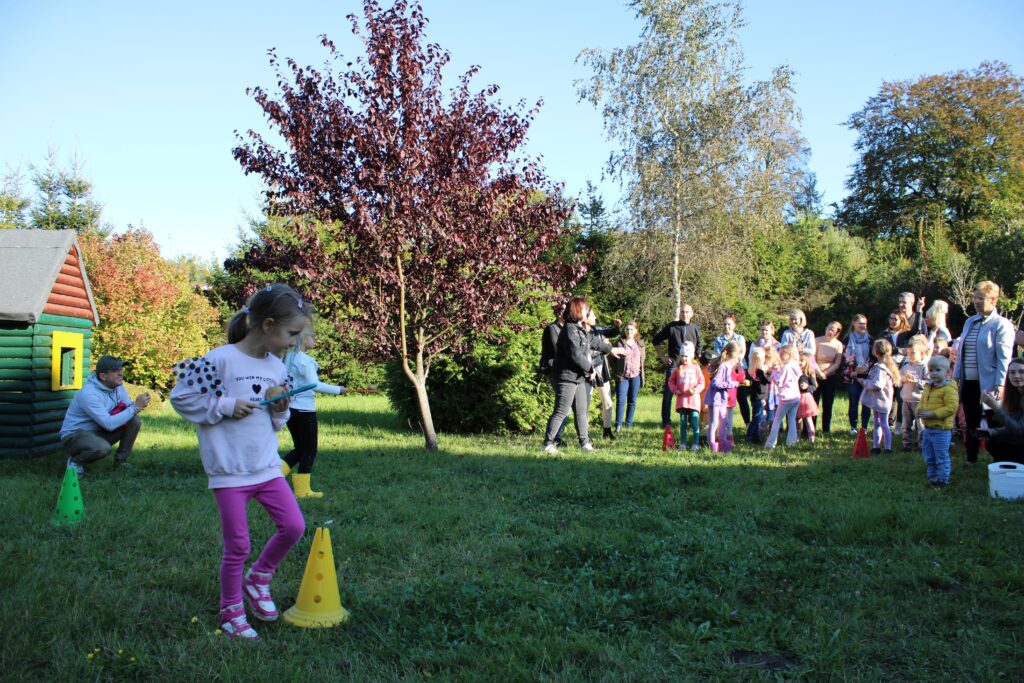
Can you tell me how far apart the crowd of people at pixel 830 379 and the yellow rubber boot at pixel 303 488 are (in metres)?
3.72

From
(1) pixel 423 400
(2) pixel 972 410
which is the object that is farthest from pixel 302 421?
(2) pixel 972 410

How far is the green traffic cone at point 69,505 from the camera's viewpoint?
5887 millimetres

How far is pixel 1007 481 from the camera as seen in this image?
6.73 m

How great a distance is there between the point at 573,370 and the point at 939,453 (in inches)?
170

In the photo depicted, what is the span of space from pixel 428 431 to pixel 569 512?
13.4ft

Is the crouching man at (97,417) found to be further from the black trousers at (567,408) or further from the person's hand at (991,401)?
the person's hand at (991,401)

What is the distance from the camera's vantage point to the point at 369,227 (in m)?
9.22

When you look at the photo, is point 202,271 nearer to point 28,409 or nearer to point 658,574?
point 28,409

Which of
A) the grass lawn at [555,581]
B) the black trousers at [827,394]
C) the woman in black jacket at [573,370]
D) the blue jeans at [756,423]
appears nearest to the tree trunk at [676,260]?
the black trousers at [827,394]

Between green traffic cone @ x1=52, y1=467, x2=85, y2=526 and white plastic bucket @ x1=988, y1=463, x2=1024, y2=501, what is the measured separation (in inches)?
301

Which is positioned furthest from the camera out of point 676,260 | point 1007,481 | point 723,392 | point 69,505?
point 676,260

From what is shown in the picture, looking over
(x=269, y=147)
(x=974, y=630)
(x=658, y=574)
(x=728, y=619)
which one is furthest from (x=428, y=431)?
(x=974, y=630)

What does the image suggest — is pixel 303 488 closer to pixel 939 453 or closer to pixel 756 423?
pixel 939 453

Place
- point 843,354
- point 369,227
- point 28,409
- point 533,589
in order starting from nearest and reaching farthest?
1. point 533,589
2. point 369,227
3. point 28,409
4. point 843,354
